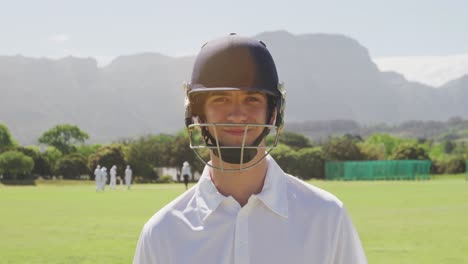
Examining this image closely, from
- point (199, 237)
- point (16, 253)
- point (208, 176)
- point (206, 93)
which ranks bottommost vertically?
point (16, 253)

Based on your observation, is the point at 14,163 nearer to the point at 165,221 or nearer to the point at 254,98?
the point at 165,221

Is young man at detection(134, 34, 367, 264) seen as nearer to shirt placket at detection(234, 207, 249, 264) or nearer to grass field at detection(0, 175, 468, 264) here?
shirt placket at detection(234, 207, 249, 264)

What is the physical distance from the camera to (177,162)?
113 m

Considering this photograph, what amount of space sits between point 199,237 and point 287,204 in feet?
1.10

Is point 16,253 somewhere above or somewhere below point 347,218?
below

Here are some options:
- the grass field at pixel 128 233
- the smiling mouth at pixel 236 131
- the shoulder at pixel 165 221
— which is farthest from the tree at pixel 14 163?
the smiling mouth at pixel 236 131

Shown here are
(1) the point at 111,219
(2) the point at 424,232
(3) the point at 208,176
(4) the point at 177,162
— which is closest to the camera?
(3) the point at 208,176

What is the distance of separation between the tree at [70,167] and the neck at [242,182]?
9711 cm

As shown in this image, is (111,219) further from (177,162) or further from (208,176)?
(177,162)

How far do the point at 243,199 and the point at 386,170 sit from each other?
92358mm

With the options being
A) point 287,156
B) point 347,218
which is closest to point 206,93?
point 347,218

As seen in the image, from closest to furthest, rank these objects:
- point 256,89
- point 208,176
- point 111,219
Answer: point 256,89
point 208,176
point 111,219

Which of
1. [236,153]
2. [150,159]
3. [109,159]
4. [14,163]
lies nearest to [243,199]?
[236,153]

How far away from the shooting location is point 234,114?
104 inches
